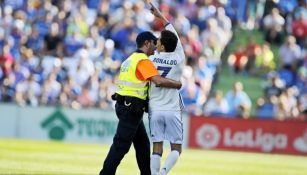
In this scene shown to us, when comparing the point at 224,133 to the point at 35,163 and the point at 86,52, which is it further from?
the point at 35,163

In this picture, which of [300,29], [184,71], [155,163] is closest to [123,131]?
[155,163]

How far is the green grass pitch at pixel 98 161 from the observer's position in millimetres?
17688

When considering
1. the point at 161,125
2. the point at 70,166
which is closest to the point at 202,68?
the point at 70,166

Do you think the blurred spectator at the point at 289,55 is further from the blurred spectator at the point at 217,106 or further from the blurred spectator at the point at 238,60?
the blurred spectator at the point at 217,106

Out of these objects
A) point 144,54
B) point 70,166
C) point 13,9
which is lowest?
point 70,166

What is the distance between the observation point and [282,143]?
26.2 m

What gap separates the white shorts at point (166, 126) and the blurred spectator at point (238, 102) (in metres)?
12.9

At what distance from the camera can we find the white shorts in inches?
546

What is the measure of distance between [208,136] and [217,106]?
1.06m

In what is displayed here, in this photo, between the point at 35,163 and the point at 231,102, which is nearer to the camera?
the point at 35,163

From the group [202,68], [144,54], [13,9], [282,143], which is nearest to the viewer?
[144,54]

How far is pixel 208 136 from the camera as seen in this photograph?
26.6m

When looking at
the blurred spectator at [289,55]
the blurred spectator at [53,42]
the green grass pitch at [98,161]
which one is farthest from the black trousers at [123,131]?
the blurred spectator at [53,42]

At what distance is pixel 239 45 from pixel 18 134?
23.6 feet
